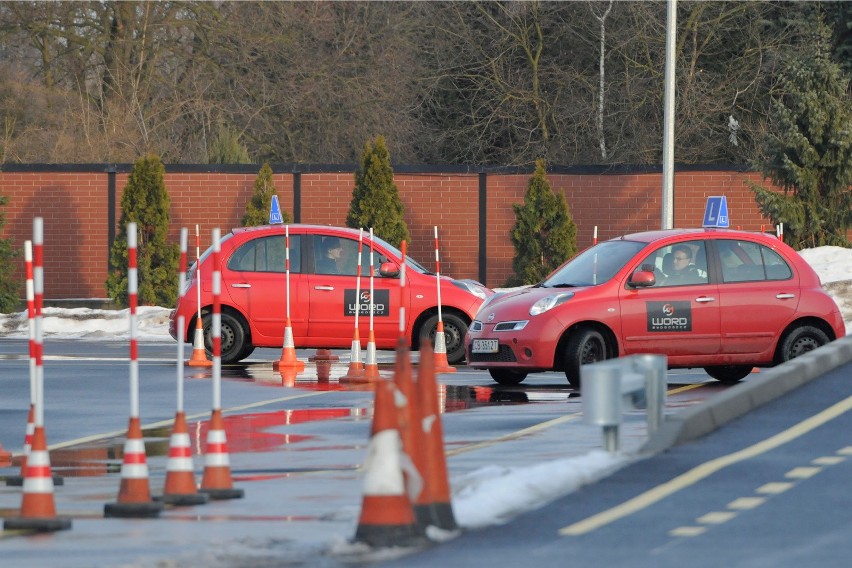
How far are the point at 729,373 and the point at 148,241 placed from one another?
17.3 m

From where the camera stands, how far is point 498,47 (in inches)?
1844

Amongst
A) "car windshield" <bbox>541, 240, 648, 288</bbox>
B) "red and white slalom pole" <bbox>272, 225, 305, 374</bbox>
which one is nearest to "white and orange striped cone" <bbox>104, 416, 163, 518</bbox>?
"car windshield" <bbox>541, 240, 648, 288</bbox>

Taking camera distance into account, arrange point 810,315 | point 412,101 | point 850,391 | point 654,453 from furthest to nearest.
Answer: point 412,101 < point 810,315 < point 850,391 < point 654,453

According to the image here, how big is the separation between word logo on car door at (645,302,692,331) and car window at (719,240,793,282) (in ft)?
2.44

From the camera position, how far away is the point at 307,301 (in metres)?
21.2

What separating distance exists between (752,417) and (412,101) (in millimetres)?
37096

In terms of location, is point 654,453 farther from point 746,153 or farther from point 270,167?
point 746,153

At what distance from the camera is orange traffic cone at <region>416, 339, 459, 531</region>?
8.45 meters

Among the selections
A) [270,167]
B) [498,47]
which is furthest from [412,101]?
[270,167]

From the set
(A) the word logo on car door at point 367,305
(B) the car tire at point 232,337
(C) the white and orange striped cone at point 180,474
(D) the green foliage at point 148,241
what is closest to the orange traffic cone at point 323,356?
(A) the word logo on car door at point 367,305

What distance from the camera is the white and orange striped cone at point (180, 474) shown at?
32.7ft

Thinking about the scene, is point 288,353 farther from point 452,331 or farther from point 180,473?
point 180,473

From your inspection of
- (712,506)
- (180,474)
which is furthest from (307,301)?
(712,506)

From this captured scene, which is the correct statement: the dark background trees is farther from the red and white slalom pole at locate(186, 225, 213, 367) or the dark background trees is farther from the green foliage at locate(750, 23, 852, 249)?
the red and white slalom pole at locate(186, 225, 213, 367)
